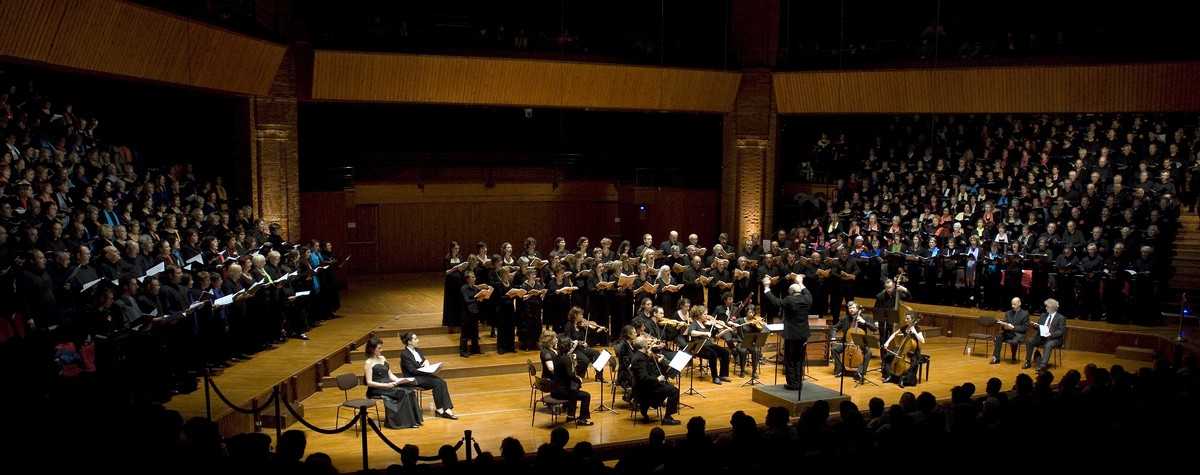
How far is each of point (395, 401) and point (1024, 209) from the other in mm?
10917

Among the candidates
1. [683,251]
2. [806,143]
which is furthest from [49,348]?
[806,143]

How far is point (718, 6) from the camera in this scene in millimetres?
19250

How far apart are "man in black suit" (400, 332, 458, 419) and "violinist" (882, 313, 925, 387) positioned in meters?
5.37

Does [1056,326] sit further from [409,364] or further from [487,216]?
[487,216]

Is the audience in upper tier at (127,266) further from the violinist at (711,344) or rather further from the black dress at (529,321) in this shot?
the violinist at (711,344)

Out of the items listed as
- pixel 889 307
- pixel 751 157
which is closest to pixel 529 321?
pixel 889 307

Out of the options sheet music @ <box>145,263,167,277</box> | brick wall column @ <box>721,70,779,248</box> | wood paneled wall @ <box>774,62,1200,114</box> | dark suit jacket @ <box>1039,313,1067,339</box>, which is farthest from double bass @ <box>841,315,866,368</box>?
sheet music @ <box>145,263,167,277</box>

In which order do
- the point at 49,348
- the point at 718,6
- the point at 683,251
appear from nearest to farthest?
the point at 49,348
the point at 683,251
the point at 718,6

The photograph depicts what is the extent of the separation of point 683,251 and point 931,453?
30.6ft

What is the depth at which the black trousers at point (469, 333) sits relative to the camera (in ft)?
39.8

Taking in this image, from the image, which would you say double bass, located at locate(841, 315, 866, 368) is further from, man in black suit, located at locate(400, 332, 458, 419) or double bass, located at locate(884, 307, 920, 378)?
man in black suit, located at locate(400, 332, 458, 419)

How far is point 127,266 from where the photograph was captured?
386 inches

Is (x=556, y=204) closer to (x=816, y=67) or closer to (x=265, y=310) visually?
(x=816, y=67)

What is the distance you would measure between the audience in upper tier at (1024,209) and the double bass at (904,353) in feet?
11.4
